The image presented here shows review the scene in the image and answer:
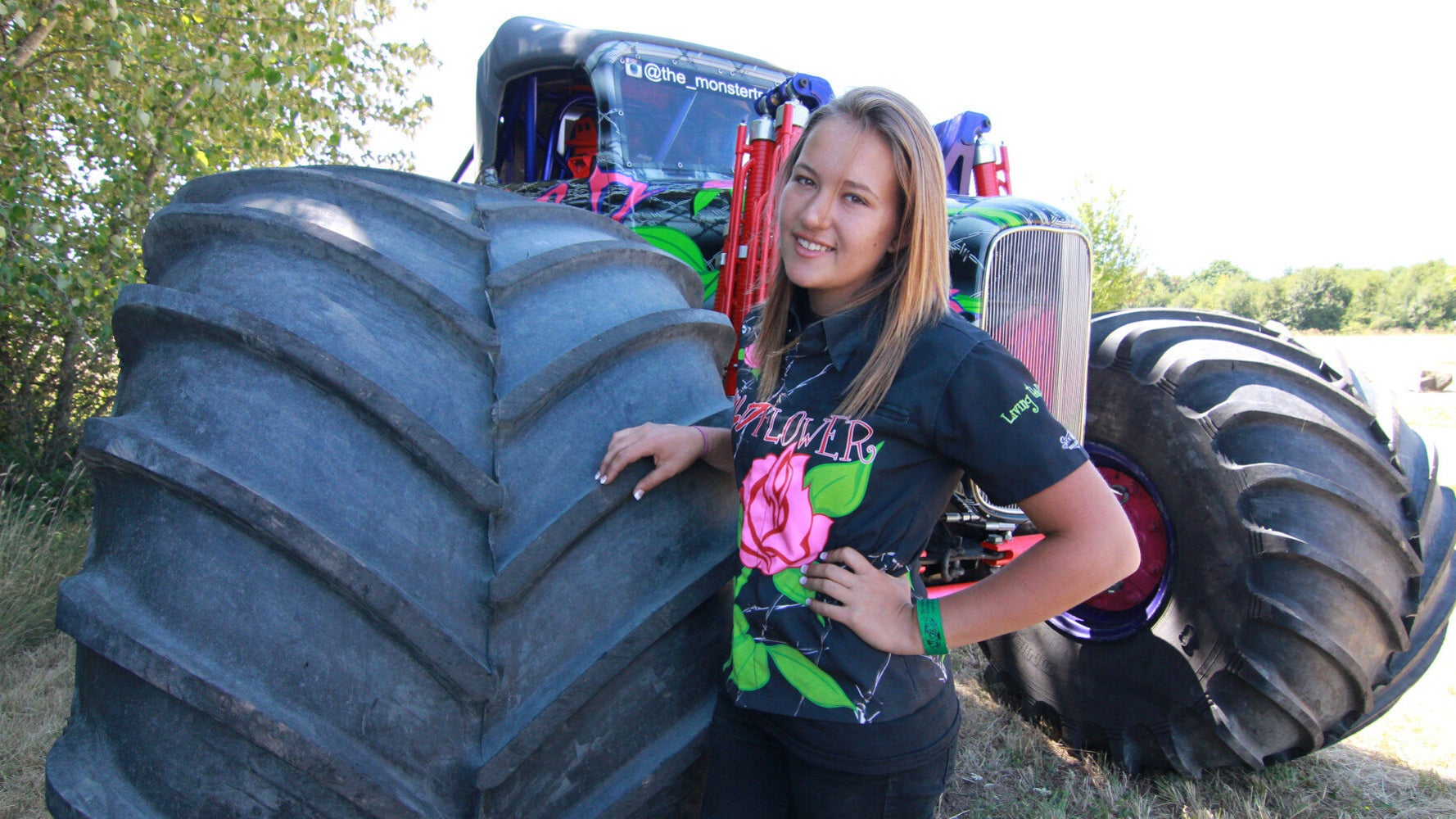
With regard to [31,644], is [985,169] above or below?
above

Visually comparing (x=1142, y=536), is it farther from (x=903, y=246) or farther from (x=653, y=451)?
(x=653, y=451)

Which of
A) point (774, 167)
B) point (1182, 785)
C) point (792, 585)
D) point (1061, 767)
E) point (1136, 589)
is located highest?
point (774, 167)

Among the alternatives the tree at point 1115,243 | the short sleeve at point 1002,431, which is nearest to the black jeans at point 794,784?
the short sleeve at point 1002,431

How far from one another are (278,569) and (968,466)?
86 centimetres

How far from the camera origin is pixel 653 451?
48.2 inches

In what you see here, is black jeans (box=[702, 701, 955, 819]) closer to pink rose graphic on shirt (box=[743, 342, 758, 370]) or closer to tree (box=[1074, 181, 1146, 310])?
pink rose graphic on shirt (box=[743, 342, 758, 370])

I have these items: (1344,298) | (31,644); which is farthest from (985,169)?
(1344,298)

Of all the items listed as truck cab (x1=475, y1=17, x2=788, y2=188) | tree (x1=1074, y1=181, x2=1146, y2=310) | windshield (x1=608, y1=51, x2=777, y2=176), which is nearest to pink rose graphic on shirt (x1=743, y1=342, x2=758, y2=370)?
truck cab (x1=475, y1=17, x2=788, y2=188)

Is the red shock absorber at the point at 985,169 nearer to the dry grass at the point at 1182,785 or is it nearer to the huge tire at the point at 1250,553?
the huge tire at the point at 1250,553

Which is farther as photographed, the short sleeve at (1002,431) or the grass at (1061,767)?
the grass at (1061,767)

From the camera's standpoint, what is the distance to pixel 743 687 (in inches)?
49.1

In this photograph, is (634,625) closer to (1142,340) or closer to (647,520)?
(647,520)

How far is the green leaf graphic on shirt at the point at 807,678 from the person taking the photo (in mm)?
1235

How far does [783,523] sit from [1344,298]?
2262 inches
